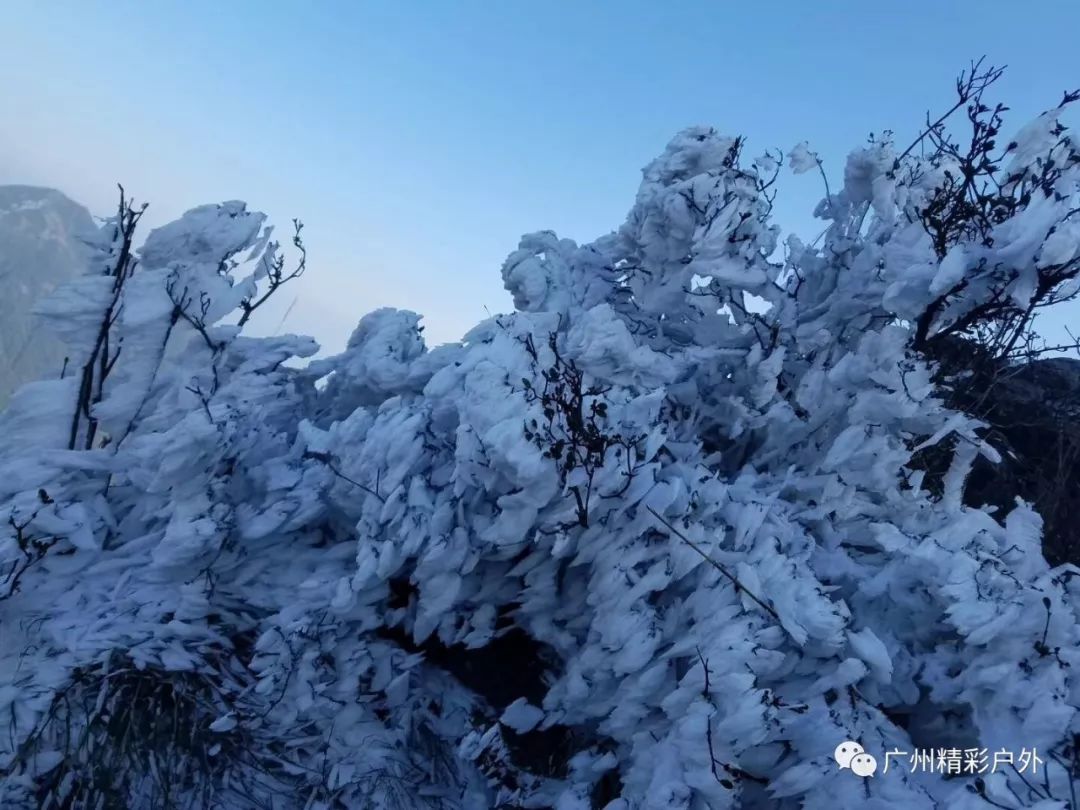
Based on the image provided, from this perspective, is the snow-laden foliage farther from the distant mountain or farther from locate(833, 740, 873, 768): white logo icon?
the distant mountain

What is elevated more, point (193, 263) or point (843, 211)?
point (843, 211)

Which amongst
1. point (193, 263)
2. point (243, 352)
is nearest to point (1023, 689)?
point (243, 352)

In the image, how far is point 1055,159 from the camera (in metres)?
5.19

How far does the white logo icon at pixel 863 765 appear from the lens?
3.65 meters

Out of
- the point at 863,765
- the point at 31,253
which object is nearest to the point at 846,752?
the point at 863,765

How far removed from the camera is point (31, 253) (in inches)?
6068

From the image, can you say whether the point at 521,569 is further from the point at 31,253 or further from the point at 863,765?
the point at 31,253

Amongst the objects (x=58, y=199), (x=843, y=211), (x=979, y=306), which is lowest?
(x=58, y=199)

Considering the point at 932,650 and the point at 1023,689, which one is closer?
the point at 1023,689

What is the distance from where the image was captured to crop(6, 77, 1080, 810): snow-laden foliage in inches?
158

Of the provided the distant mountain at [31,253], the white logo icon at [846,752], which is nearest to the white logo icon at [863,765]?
the white logo icon at [846,752]

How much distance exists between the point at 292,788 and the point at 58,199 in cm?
20627

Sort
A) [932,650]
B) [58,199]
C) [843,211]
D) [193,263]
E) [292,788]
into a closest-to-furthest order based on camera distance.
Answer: [292,788] < [932,650] < [193,263] < [843,211] < [58,199]

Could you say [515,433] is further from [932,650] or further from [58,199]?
[58,199]
